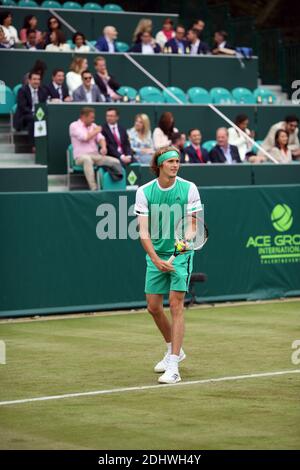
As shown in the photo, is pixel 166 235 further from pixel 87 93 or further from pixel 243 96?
pixel 243 96

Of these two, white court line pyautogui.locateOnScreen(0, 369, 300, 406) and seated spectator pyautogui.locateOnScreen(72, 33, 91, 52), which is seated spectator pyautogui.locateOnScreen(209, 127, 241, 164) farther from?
white court line pyautogui.locateOnScreen(0, 369, 300, 406)

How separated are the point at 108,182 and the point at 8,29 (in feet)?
17.7

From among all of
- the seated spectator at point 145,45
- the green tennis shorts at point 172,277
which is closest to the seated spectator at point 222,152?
the seated spectator at point 145,45

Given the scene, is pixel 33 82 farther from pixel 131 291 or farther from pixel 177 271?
pixel 177 271

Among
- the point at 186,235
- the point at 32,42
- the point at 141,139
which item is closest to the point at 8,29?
the point at 32,42

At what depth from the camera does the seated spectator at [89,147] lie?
1833 cm

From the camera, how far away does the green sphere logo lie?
1822 centimetres

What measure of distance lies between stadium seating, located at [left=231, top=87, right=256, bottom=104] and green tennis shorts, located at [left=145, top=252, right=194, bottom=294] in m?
13.8

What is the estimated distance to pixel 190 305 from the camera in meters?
17.3

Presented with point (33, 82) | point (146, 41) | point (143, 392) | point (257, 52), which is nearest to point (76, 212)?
point (33, 82)

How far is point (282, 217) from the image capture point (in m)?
18.3

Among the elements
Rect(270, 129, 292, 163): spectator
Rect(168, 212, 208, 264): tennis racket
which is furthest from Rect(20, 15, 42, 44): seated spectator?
Rect(168, 212, 208, 264): tennis racket

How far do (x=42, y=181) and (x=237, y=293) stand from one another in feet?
12.2

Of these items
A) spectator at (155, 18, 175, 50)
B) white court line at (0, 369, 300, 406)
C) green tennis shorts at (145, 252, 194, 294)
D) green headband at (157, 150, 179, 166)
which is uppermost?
spectator at (155, 18, 175, 50)
